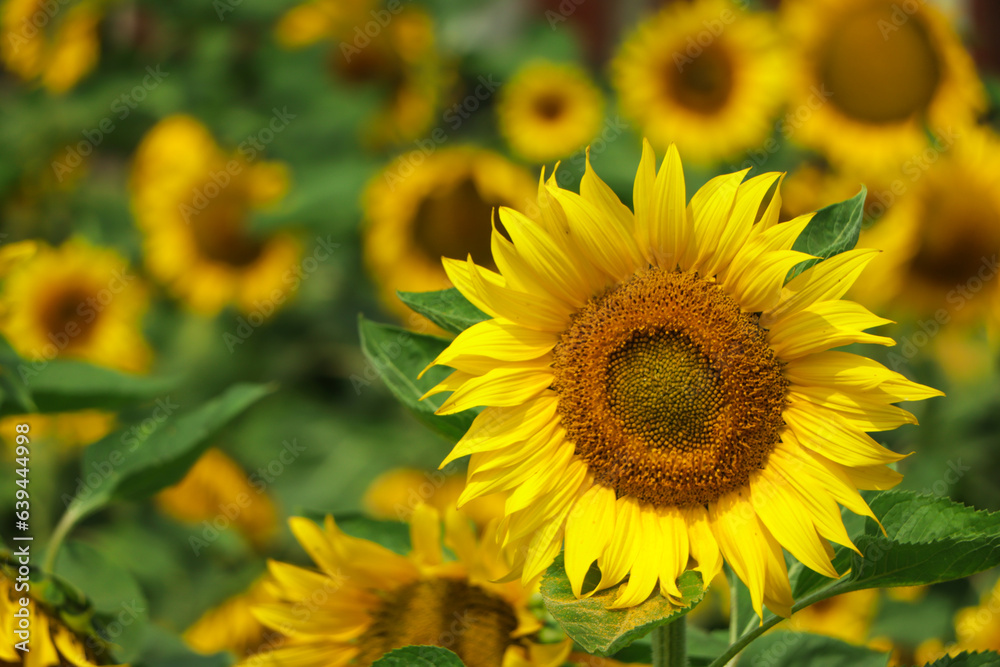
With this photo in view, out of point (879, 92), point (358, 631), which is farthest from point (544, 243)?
point (879, 92)

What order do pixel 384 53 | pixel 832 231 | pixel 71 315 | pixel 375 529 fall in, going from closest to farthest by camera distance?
1. pixel 832 231
2. pixel 375 529
3. pixel 71 315
4. pixel 384 53

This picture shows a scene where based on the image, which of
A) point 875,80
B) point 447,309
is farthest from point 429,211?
point 447,309

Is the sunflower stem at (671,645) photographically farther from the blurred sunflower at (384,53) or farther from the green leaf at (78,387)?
the blurred sunflower at (384,53)

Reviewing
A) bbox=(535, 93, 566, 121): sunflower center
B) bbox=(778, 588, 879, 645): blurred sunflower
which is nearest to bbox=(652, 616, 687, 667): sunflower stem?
bbox=(778, 588, 879, 645): blurred sunflower

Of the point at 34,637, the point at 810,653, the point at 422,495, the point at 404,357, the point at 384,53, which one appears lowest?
the point at 422,495

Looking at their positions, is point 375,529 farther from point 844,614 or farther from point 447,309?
point 844,614

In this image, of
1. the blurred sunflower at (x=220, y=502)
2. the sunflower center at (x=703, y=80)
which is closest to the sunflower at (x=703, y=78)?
the sunflower center at (x=703, y=80)

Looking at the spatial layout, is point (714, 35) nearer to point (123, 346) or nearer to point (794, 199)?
point (794, 199)

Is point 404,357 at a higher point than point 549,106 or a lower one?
lower
